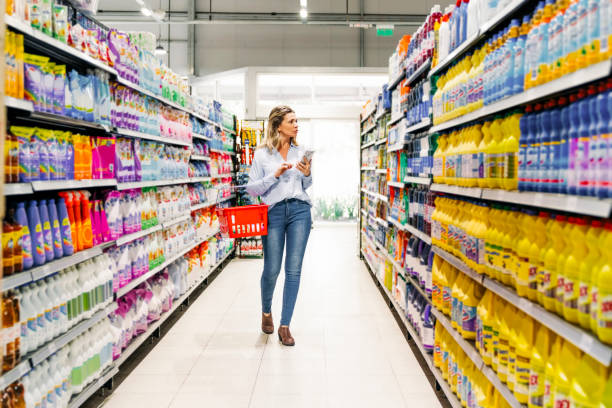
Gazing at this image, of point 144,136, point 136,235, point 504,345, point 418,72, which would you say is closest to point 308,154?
point 418,72

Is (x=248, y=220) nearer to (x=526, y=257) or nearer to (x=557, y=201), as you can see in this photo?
(x=526, y=257)

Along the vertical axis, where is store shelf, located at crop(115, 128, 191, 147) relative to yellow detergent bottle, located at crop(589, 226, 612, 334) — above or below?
above

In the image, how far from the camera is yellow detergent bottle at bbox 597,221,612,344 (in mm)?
1390

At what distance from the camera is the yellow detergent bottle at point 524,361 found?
1897 mm

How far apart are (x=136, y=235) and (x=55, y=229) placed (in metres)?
1.09

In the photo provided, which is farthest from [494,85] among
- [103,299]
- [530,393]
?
[103,299]

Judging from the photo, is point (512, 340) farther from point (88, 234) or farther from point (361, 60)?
point (361, 60)

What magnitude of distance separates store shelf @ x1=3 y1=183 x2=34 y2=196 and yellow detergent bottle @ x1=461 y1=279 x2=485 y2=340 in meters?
2.17

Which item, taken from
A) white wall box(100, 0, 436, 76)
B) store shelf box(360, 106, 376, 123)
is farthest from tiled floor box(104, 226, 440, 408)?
white wall box(100, 0, 436, 76)

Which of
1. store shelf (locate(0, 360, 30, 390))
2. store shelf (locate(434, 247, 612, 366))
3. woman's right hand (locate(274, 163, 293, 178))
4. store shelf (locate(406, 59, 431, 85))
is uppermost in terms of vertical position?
store shelf (locate(406, 59, 431, 85))

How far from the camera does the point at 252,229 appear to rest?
13.0 feet

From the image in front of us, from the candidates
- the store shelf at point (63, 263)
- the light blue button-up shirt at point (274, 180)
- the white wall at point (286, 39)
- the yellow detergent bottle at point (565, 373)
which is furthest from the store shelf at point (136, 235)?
the white wall at point (286, 39)

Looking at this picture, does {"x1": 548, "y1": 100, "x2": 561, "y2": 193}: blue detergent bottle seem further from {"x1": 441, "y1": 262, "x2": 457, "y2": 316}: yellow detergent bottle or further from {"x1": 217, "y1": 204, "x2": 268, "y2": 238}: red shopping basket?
{"x1": 217, "y1": 204, "x2": 268, "y2": 238}: red shopping basket

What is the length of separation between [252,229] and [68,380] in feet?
5.68
